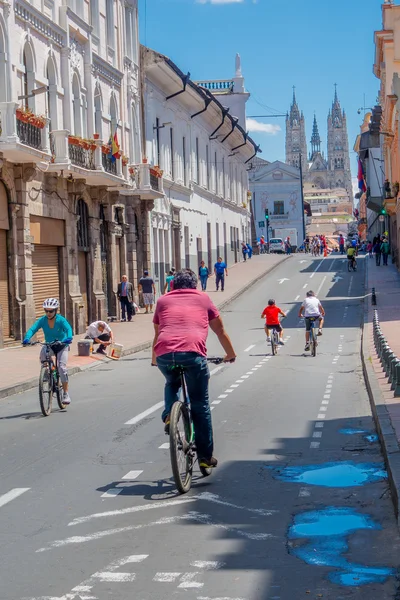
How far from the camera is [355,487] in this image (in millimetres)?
8484

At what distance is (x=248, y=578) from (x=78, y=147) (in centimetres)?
2399

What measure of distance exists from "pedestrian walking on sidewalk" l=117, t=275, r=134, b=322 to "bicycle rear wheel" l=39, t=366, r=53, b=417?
2019 centimetres

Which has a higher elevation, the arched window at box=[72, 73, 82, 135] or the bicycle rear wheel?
Result: the arched window at box=[72, 73, 82, 135]

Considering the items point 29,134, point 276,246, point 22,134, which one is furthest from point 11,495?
point 276,246

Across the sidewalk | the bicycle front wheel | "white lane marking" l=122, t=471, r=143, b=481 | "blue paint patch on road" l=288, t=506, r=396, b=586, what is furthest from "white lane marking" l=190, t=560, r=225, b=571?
the sidewalk

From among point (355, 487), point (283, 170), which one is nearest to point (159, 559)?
point (355, 487)

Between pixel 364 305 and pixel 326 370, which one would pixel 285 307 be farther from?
pixel 326 370

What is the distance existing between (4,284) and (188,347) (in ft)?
56.9

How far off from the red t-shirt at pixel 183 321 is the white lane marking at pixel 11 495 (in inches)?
Result: 63.6

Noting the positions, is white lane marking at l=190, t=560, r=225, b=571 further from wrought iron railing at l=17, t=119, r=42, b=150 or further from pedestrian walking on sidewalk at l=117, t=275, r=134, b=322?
pedestrian walking on sidewalk at l=117, t=275, r=134, b=322

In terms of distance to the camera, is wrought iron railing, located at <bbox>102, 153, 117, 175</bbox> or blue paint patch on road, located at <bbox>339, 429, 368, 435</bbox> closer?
blue paint patch on road, located at <bbox>339, 429, 368, 435</bbox>

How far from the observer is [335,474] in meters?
9.15

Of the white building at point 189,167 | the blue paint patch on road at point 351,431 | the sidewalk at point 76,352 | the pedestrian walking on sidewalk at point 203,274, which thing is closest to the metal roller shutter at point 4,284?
the sidewalk at point 76,352

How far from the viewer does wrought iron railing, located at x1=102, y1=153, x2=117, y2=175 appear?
31.5 metres
